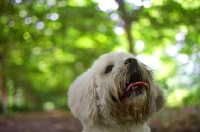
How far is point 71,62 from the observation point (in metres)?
14.7

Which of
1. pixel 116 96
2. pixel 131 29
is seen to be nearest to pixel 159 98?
pixel 116 96

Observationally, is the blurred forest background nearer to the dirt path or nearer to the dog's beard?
the dog's beard

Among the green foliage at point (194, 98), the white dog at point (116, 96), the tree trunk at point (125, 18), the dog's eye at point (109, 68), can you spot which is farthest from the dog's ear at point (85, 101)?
the tree trunk at point (125, 18)

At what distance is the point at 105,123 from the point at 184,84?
366 cm

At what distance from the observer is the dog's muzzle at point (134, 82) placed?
3025 millimetres

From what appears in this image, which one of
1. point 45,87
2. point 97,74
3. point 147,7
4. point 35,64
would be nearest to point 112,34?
point 147,7

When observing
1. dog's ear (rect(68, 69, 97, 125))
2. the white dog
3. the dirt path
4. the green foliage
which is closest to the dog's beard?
the white dog

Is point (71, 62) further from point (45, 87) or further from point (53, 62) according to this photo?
point (45, 87)

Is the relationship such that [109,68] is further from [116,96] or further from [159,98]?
[159,98]

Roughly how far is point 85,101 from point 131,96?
58cm

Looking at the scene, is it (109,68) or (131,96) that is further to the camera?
(109,68)

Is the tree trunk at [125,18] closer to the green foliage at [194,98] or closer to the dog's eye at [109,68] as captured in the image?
the green foliage at [194,98]

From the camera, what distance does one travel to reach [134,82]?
10.2 feet

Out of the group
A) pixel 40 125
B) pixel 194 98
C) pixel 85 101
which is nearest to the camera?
pixel 85 101
